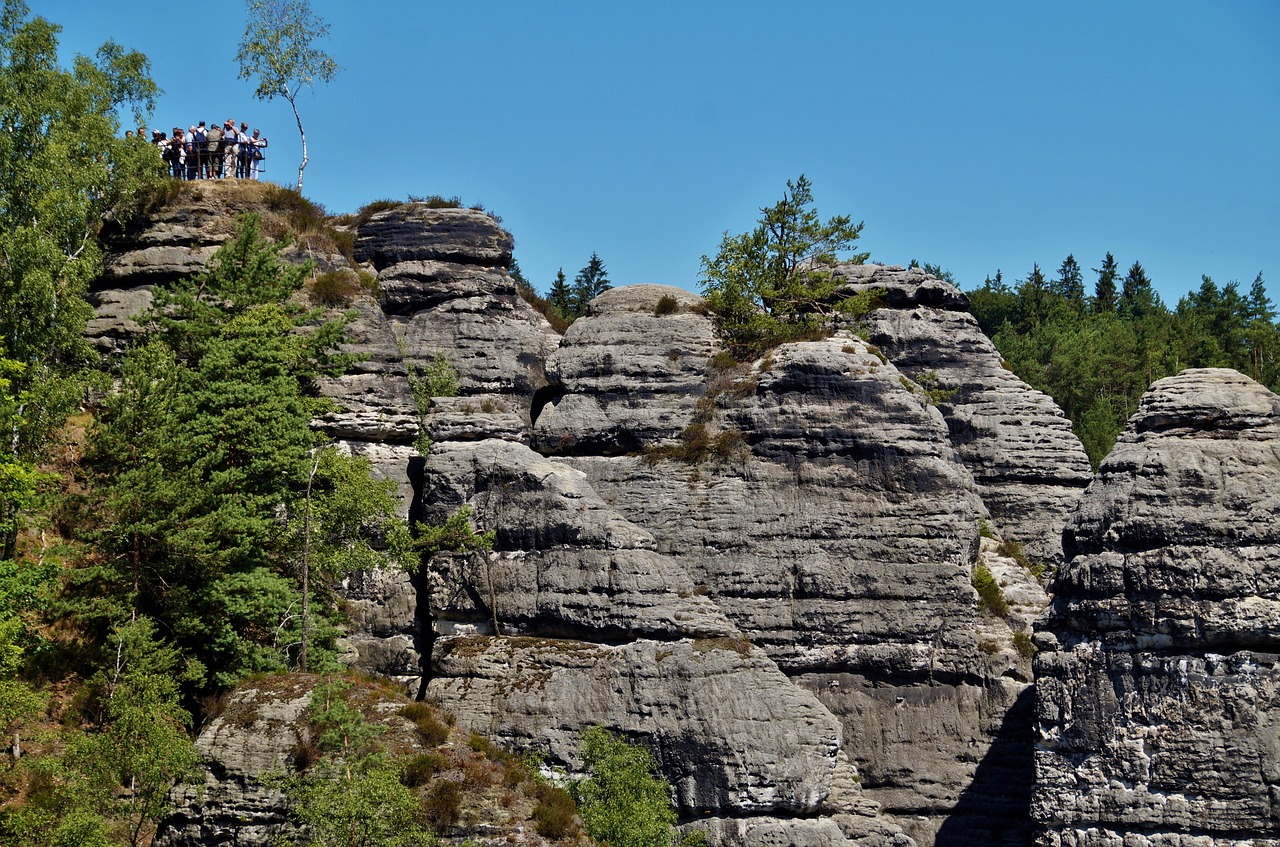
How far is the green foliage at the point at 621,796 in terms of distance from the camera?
1412 inches

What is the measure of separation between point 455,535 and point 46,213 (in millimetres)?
16107

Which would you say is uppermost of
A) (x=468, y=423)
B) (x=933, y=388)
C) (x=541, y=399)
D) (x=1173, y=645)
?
(x=933, y=388)

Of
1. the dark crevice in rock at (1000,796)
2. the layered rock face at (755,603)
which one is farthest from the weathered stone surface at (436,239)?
the dark crevice in rock at (1000,796)

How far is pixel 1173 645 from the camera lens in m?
37.0

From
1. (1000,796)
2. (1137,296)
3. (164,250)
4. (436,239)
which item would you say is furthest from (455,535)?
(1137,296)

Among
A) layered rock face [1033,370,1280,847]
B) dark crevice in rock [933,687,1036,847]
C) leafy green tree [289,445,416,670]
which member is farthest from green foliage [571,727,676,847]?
layered rock face [1033,370,1280,847]

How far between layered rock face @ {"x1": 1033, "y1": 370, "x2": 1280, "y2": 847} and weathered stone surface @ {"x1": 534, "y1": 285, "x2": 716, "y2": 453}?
1375cm

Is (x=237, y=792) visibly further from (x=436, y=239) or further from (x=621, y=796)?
(x=436, y=239)

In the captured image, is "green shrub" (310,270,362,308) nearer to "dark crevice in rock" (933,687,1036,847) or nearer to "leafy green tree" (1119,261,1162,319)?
"dark crevice in rock" (933,687,1036,847)

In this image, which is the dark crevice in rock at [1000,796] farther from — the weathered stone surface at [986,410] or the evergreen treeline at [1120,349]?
the evergreen treeline at [1120,349]

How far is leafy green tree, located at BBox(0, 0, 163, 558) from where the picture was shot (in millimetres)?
39406

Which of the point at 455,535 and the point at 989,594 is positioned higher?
the point at 455,535

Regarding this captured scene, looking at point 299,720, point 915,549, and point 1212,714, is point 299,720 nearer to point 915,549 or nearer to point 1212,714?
point 915,549

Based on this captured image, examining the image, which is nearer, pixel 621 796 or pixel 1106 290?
pixel 621 796
